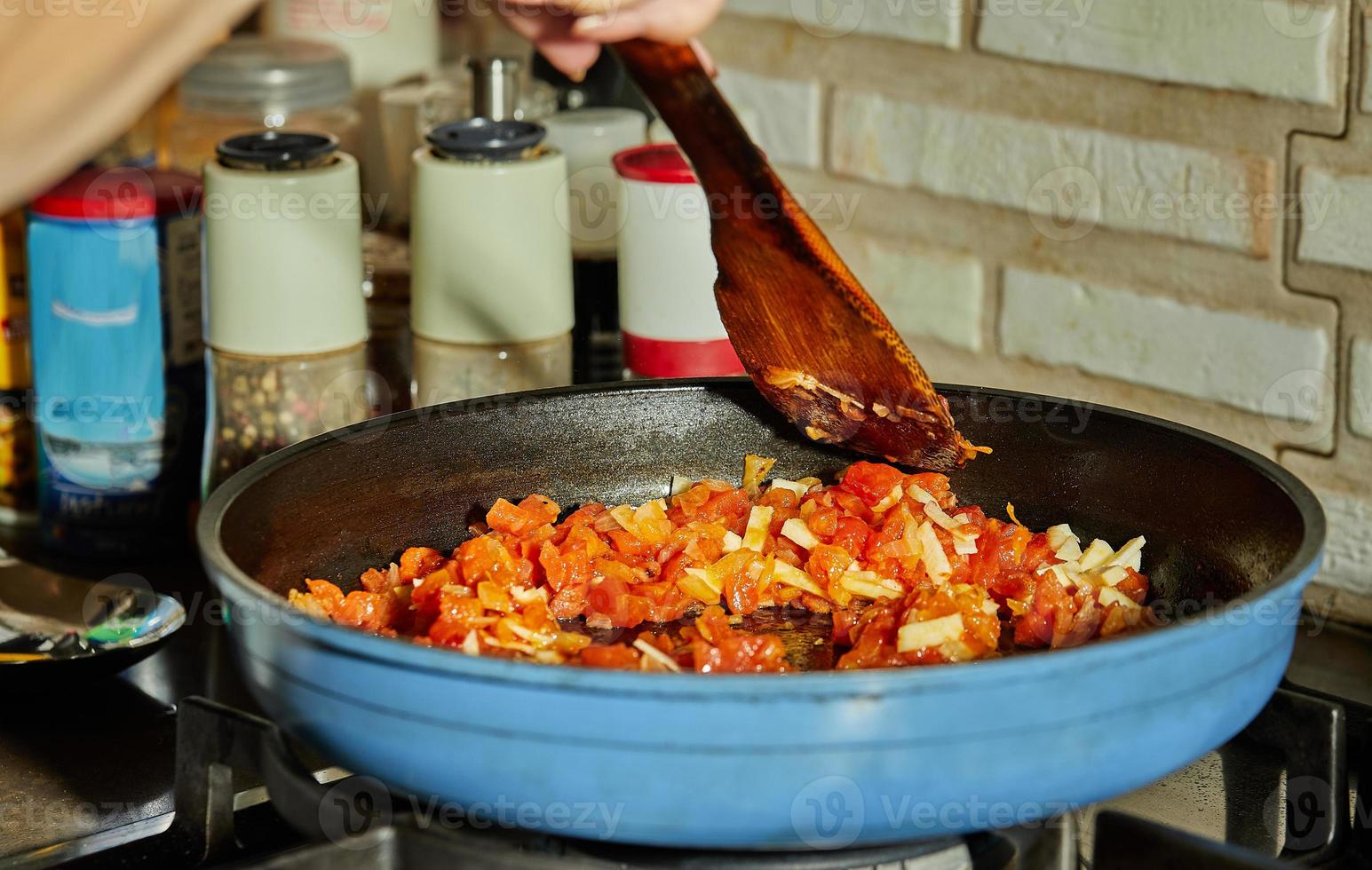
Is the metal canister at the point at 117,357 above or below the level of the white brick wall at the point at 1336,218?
below

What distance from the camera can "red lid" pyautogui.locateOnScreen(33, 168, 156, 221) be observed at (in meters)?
1.32

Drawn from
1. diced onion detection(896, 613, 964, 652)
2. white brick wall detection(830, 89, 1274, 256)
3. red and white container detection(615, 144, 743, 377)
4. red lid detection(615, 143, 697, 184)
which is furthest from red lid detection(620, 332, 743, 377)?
diced onion detection(896, 613, 964, 652)

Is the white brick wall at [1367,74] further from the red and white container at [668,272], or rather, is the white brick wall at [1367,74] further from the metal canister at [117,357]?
the metal canister at [117,357]

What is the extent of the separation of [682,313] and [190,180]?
1.55 ft

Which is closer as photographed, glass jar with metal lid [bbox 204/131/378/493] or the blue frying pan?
the blue frying pan

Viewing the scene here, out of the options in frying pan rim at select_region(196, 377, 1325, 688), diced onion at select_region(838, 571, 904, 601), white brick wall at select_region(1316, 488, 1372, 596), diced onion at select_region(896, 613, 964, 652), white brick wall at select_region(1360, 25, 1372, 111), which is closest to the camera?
frying pan rim at select_region(196, 377, 1325, 688)

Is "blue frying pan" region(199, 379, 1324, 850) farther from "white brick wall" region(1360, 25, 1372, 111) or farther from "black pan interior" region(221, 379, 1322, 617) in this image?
"white brick wall" region(1360, 25, 1372, 111)

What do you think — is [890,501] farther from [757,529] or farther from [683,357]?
[683,357]

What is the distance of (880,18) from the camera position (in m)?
1.53

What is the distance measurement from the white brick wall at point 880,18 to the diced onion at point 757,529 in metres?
0.63

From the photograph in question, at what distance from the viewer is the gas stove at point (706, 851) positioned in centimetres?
76

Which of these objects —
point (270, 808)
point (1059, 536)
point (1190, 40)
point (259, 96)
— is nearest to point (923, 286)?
point (1190, 40)

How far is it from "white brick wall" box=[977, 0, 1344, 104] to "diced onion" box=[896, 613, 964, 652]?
61 centimetres

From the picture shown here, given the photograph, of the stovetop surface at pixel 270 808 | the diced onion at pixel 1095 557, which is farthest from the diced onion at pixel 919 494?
the stovetop surface at pixel 270 808
